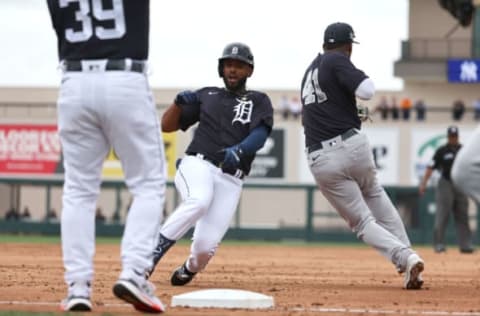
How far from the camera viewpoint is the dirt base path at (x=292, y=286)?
9.03 metres

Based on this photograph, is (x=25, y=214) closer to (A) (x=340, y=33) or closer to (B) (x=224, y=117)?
(B) (x=224, y=117)

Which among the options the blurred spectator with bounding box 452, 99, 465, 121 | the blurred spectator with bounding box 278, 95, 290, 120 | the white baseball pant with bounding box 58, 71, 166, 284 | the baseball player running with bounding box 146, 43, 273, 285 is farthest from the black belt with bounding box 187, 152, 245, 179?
the blurred spectator with bounding box 452, 99, 465, 121

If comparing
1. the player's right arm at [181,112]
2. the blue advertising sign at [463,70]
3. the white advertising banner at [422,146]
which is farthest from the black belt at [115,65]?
the blue advertising sign at [463,70]

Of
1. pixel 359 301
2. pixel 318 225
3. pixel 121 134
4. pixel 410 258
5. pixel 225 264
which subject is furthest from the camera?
pixel 318 225

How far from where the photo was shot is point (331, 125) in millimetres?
11516

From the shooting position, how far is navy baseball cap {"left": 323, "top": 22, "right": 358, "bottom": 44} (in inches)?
455

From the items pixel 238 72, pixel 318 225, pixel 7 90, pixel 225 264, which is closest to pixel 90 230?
pixel 238 72

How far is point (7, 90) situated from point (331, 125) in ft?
122

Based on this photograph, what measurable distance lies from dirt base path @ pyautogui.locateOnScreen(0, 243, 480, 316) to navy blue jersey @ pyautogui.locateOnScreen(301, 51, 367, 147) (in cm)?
132

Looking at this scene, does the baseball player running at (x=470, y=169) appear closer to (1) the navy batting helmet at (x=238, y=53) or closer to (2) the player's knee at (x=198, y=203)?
(2) the player's knee at (x=198, y=203)

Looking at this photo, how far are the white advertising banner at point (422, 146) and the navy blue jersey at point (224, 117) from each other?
29857mm

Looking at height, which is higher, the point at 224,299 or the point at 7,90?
the point at 224,299

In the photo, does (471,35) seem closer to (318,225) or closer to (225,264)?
(318,225)

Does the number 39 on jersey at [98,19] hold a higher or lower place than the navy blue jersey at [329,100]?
higher
